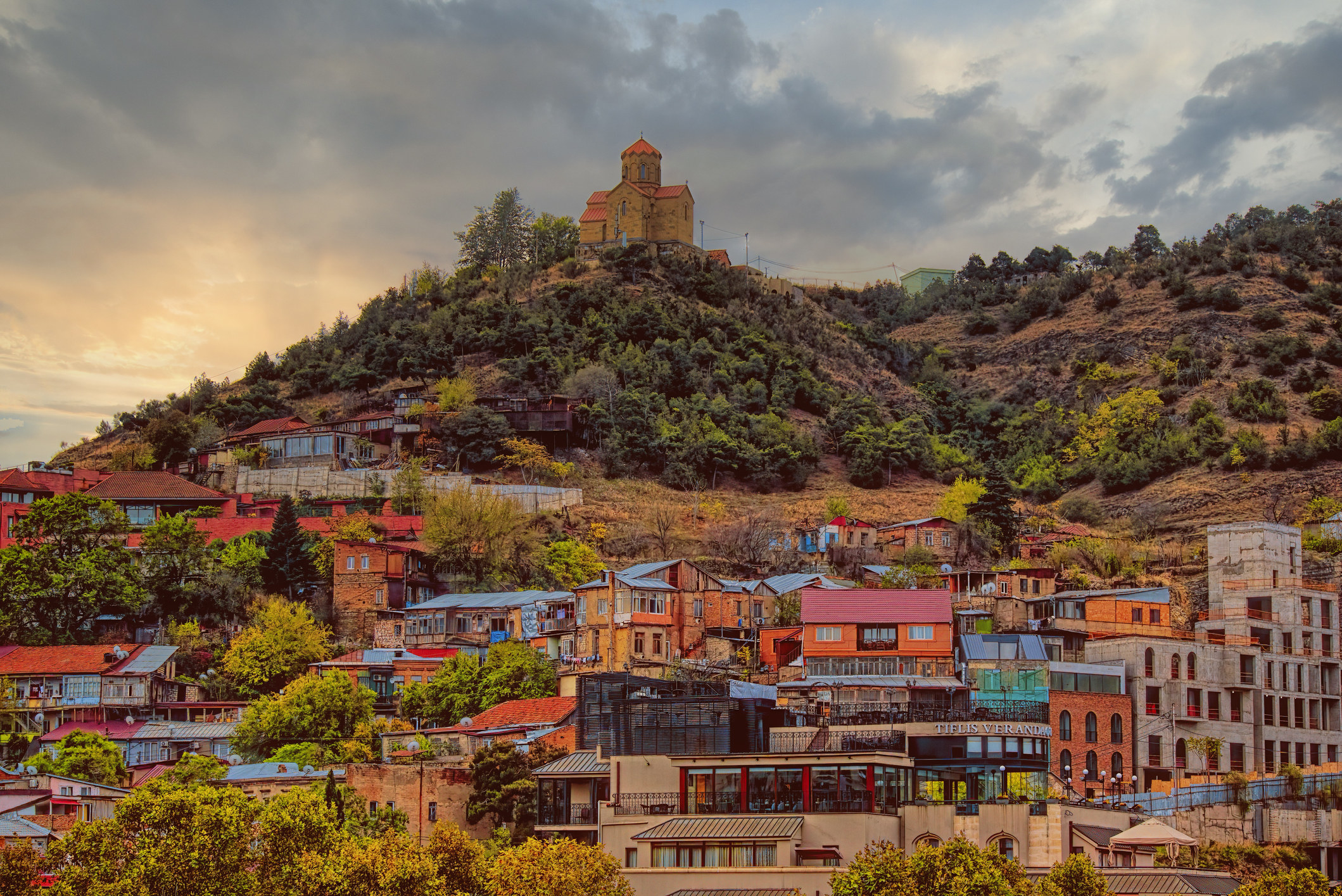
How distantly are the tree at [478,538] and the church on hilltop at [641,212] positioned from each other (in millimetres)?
46720

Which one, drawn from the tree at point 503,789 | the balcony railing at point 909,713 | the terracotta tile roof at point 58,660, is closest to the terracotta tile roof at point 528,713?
the tree at point 503,789

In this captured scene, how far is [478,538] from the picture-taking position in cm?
7056

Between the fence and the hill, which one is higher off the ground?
the hill

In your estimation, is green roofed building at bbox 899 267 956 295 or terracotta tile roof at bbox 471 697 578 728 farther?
green roofed building at bbox 899 267 956 295

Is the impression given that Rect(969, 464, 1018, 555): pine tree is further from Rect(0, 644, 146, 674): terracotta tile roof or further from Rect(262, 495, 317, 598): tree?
Rect(0, 644, 146, 674): terracotta tile roof

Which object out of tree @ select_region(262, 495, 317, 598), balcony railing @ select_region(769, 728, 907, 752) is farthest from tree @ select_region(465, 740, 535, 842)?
tree @ select_region(262, 495, 317, 598)

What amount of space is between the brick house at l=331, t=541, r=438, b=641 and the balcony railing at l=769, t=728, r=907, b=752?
29176mm

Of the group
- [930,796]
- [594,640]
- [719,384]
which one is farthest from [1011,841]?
[719,384]

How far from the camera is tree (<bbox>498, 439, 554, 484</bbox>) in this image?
84188 millimetres

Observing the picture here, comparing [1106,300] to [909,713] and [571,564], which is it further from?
[909,713]

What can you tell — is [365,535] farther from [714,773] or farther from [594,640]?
[714,773]

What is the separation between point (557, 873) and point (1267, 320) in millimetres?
86155

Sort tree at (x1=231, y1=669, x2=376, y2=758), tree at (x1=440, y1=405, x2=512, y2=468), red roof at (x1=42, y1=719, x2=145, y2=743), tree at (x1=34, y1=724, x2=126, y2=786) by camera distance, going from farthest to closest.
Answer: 1. tree at (x1=440, y1=405, x2=512, y2=468)
2. red roof at (x1=42, y1=719, x2=145, y2=743)
3. tree at (x1=231, y1=669, x2=376, y2=758)
4. tree at (x1=34, y1=724, x2=126, y2=786)

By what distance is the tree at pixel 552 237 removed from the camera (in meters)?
117
